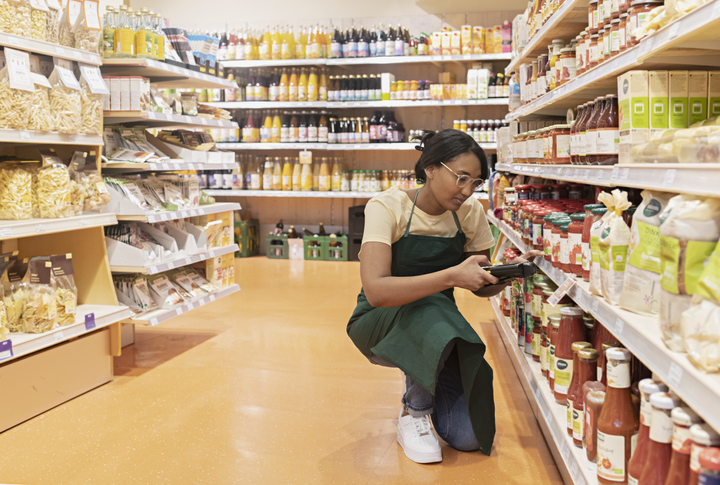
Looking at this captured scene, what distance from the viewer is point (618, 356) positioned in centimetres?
150

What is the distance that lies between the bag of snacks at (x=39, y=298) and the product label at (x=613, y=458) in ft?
7.71

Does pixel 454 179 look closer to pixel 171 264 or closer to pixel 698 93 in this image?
pixel 698 93

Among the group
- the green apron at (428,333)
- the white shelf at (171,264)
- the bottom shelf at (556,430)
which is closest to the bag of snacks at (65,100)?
the white shelf at (171,264)

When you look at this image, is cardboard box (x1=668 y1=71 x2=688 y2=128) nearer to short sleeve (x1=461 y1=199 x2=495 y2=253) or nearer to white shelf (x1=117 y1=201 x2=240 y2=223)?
short sleeve (x1=461 y1=199 x2=495 y2=253)

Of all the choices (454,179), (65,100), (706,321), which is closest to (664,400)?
(706,321)

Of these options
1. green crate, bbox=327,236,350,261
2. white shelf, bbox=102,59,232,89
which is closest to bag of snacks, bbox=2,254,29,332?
white shelf, bbox=102,59,232,89

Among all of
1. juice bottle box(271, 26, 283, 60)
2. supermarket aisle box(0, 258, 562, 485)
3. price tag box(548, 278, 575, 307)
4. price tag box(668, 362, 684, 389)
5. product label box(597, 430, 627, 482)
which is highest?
juice bottle box(271, 26, 283, 60)

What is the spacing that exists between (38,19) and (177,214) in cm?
125

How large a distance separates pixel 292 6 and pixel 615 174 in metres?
6.90

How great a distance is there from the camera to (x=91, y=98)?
3.10 m

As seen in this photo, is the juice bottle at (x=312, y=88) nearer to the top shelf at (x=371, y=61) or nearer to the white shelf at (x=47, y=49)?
the top shelf at (x=371, y=61)

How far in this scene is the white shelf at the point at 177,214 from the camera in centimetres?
337

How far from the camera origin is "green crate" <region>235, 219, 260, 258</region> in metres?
7.77

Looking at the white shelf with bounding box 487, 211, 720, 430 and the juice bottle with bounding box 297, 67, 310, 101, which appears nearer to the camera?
the white shelf with bounding box 487, 211, 720, 430
